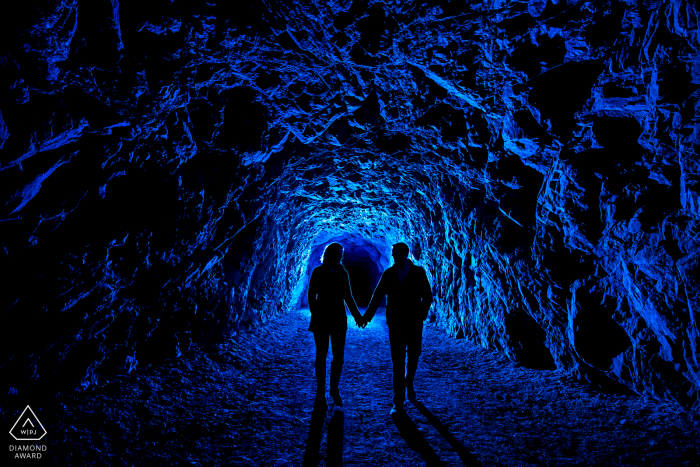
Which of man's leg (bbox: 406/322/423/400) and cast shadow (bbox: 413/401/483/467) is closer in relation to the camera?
cast shadow (bbox: 413/401/483/467)

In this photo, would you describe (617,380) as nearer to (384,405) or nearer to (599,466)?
(599,466)

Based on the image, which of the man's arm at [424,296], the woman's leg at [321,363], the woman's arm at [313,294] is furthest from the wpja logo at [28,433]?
the man's arm at [424,296]

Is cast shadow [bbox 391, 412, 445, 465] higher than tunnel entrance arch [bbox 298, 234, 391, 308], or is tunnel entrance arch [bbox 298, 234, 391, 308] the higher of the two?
tunnel entrance arch [bbox 298, 234, 391, 308]

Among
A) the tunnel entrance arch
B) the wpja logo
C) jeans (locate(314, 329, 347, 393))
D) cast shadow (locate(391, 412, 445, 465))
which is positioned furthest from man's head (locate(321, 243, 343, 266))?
the tunnel entrance arch

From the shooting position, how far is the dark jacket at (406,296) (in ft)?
11.5

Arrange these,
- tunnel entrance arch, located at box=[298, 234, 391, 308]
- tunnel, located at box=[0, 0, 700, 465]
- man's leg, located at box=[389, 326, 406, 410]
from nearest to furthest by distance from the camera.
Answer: tunnel, located at box=[0, 0, 700, 465]
man's leg, located at box=[389, 326, 406, 410]
tunnel entrance arch, located at box=[298, 234, 391, 308]

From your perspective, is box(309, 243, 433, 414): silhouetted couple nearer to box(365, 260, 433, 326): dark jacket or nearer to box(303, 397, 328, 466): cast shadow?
box(365, 260, 433, 326): dark jacket

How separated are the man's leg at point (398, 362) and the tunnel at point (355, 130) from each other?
24 centimetres

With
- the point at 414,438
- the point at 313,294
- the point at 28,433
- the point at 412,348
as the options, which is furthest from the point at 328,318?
the point at 28,433

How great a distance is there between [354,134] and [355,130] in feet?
0.42

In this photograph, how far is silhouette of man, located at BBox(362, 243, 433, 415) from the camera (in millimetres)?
3461

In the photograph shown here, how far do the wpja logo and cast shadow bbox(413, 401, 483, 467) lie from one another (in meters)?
3.22

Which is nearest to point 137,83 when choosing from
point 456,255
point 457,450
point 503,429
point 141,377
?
point 141,377

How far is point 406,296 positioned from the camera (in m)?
3.54
